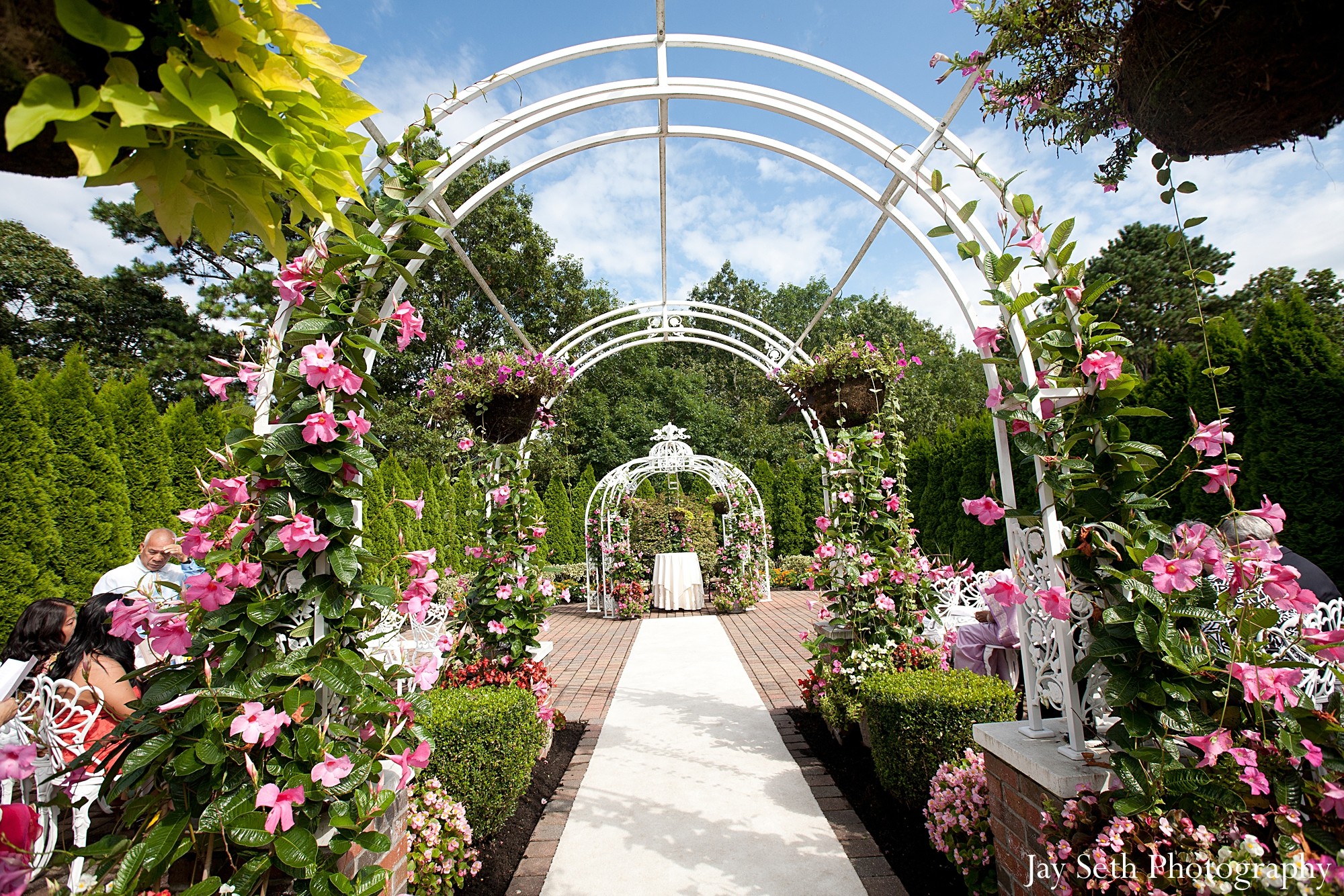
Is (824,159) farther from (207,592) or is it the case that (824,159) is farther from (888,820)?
(888,820)

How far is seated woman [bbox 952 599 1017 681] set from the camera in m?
3.60

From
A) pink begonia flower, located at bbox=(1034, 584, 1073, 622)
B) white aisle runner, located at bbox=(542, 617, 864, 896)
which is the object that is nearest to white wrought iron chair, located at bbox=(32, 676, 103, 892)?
white aisle runner, located at bbox=(542, 617, 864, 896)

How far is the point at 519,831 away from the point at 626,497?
861 centimetres

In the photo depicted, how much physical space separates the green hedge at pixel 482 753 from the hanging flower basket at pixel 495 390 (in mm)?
1957

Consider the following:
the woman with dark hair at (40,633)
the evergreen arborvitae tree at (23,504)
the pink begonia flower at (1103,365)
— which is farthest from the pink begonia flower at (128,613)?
the evergreen arborvitae tree at (23,504)

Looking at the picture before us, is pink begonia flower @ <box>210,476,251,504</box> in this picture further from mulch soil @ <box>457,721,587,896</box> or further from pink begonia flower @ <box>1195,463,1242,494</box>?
pink begonia flower @ <box>1195,463,1242,494</box>

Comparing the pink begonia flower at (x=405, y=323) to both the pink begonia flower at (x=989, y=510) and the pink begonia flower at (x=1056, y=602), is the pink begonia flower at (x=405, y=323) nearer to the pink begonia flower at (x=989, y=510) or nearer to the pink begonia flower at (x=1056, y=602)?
the pink begonia flower at (x=989, y=510)

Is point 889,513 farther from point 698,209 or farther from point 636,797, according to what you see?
point 698,209

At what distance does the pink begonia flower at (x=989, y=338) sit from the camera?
6.48ft

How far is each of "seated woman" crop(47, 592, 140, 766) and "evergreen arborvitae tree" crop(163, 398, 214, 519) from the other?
407 cm

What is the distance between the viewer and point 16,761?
3.83ft

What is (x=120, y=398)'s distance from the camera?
564 centimetres

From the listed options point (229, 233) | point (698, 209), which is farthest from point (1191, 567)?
point (698, 209)

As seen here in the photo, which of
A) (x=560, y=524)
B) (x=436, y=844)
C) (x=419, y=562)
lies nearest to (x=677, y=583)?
(x=560, y=524)
